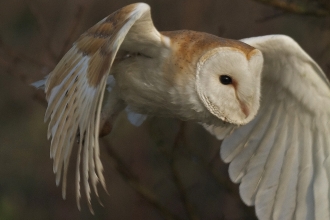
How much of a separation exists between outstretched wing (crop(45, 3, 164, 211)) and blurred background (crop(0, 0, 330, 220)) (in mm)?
1576

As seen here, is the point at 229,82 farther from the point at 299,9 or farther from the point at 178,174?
the point at 178,174

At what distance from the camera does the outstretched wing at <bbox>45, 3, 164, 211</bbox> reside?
1.47 m

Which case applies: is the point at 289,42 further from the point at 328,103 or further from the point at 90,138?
the point at 90,138

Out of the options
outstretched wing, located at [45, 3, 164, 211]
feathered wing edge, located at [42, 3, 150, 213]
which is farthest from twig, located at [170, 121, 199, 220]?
feathered wing edge, located at [42, 3, 150, 213]

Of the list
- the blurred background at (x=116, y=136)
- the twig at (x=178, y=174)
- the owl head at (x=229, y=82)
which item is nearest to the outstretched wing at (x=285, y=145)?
the twig at (x=178, y=174)

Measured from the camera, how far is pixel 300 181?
2.35m

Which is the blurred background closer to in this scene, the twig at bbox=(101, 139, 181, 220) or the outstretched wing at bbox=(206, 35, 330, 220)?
the twig at bbox=(101, 139, 181, 220)

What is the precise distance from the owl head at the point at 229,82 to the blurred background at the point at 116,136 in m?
1.53

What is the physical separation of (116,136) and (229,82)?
231cm

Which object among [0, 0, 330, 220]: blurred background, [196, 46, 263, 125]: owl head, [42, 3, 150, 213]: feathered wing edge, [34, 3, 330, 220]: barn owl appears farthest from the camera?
[0, 0, 330, 220]: blurred background

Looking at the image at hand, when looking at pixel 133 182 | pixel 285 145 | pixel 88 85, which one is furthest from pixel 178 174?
pixel 88 85

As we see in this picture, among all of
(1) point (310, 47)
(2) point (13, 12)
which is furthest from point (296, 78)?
(2) point (13, 12)

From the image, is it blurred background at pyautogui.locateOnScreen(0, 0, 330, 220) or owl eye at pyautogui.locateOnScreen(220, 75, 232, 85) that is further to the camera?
blurred background at pyautogui.locateOnScreen(0, 0, 330, 220)

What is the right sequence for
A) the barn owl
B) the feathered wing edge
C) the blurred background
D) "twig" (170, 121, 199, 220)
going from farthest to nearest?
1. the blurred background
2. "twig" (170, 121, 199, 220)
3. the barn owl
4. the feathered wing edge
